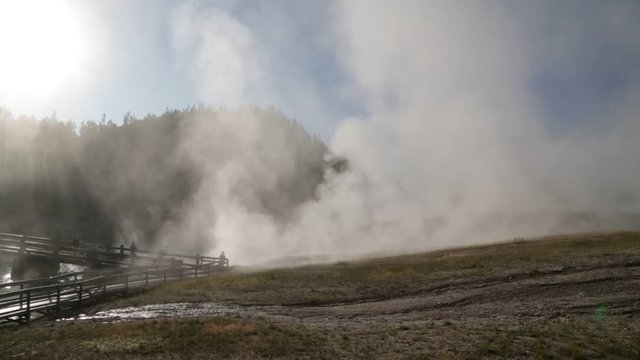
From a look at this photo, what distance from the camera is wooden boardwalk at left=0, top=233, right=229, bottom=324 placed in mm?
18500

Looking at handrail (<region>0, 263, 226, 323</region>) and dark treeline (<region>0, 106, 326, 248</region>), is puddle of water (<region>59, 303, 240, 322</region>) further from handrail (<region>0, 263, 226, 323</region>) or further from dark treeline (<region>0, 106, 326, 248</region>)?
dark treeline (<region>0, 106, 326, 248</region>)

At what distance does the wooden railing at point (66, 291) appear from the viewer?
17781 millimetres

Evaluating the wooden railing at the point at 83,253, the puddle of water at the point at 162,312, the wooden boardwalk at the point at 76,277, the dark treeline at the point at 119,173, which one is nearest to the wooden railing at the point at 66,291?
the wooden boardwalk at the point at 76,277

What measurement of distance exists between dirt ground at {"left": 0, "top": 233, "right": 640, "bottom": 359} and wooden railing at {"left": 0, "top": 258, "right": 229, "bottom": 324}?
1.23 meters

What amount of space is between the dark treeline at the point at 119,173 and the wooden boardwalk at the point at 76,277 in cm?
2768

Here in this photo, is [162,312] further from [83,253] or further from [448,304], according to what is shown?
[83,253]

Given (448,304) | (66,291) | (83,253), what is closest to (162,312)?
(66,291)

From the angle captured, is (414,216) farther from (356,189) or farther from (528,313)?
(528,313)

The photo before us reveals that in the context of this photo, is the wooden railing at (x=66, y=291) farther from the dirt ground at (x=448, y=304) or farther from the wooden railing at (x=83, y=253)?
the wooden railing at (x=83, y=253)

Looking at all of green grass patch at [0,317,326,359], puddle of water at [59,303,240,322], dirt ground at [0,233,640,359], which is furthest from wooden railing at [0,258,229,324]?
green grass patch at [0,317,326,359]

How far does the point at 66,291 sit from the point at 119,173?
232 ft

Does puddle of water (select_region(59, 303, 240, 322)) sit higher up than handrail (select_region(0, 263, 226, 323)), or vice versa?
handrail (select_region(0, 263, 226, 323))

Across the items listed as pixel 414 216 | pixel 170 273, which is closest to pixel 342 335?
pixel 170 273

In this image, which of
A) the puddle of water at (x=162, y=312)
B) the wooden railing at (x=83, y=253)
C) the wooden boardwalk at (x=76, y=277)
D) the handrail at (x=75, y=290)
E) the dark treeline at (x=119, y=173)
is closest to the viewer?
the handrail at (x=75, y=290)
